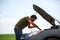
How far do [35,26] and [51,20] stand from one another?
1555 mm

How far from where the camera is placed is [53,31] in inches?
103

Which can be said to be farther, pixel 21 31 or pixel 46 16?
pixel 21 31

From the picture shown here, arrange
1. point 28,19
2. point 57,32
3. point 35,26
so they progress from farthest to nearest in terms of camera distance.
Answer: point 28,19
point 35,26
point 57,32

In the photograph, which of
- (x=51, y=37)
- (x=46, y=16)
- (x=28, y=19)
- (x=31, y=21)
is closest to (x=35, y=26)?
(x=31, y=21)

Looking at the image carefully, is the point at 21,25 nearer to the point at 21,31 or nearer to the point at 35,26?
the point at 21,31

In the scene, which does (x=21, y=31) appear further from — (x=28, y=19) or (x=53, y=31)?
(x=53, y=31)

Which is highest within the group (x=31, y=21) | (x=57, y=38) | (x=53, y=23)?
(x=31, y=21)

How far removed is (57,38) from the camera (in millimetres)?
2658

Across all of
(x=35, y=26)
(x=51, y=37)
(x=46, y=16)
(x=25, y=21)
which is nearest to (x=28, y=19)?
(x=25, y=21)

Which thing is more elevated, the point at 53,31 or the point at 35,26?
the point at 35,26

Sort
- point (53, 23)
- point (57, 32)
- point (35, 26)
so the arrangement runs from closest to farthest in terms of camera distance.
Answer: point (57, 32) < point (53, 23) < point (35, 26)

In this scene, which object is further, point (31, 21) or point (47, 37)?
point (31, 21)

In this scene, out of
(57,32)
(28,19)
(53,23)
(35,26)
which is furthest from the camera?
(28,19)

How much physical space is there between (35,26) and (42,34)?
2.36m
